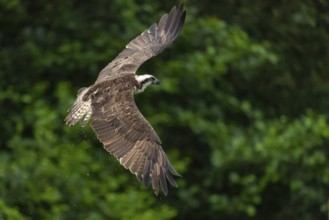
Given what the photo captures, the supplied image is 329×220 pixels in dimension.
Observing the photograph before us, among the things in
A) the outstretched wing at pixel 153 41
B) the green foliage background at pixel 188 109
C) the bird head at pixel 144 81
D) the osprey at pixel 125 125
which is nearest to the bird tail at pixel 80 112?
the osprey at pixel 125 125

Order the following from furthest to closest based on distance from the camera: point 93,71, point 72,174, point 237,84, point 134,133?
point 237,84
point 93,71
point 72,174
point 134,133

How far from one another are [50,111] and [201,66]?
1.77m

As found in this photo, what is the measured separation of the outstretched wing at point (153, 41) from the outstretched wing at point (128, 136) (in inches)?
35.2

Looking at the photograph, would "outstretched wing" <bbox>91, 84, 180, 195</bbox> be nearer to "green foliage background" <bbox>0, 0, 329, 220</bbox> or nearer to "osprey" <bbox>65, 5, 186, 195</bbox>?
"osprey" <bbox>65, 5, 186, 195</bbox>

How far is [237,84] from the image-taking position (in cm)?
1641

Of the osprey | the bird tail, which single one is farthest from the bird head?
the bird tail

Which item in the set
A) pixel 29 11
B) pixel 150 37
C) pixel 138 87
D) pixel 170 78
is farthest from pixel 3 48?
pixel 138 87

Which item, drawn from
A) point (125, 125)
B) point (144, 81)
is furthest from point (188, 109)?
point (125, 125)

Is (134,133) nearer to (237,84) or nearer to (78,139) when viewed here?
(78,139)

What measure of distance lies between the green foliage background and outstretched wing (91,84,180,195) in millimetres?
2814

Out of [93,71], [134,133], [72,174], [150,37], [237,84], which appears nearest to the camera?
[134,133]

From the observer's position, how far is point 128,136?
10781 millimetres

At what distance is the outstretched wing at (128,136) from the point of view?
1059cm

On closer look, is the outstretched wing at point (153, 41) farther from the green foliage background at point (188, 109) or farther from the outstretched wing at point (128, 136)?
the green foliage background at point (188, 109)
